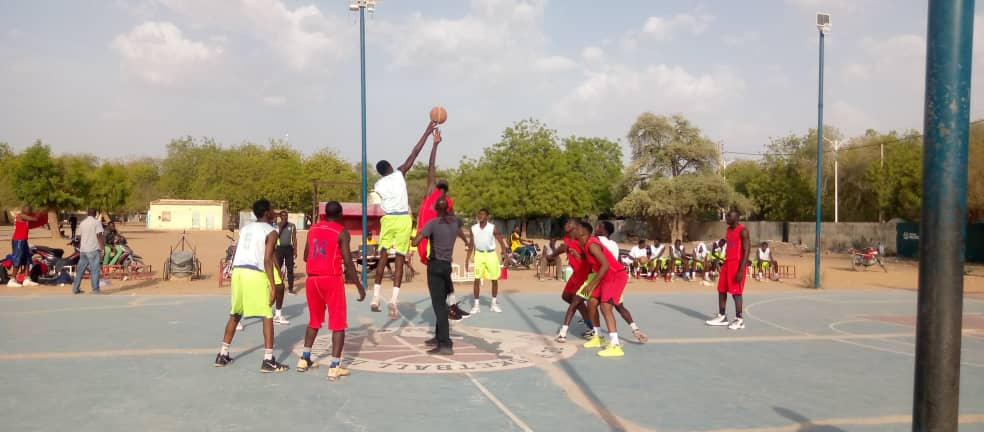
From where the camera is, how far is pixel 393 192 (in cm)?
1082

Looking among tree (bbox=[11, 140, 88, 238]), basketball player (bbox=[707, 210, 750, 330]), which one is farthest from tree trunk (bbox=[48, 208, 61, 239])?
basketball player (bbox=[707, 210, 750, 330])

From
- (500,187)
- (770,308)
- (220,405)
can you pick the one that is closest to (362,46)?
(770,308)

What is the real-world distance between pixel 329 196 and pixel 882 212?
165 feet

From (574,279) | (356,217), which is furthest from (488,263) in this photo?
(356,217)

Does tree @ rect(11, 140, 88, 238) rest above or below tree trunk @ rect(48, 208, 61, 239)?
above

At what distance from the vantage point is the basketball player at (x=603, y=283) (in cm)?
905

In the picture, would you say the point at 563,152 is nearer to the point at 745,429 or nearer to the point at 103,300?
the point at 103,300

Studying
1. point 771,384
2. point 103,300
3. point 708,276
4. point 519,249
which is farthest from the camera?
point 519,249

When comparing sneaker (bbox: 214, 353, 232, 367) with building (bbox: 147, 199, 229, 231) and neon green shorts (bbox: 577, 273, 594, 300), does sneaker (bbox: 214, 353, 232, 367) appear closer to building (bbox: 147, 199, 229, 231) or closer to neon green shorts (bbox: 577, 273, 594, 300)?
neon green shorts (bbox: 577, 273, 594, 300)

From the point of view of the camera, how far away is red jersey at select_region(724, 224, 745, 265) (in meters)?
11.5

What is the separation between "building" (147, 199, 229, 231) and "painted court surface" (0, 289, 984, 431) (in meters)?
66.2

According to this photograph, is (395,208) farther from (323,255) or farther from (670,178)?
(670,178)

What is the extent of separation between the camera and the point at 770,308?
50.2ft

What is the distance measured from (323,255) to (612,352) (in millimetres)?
4027
